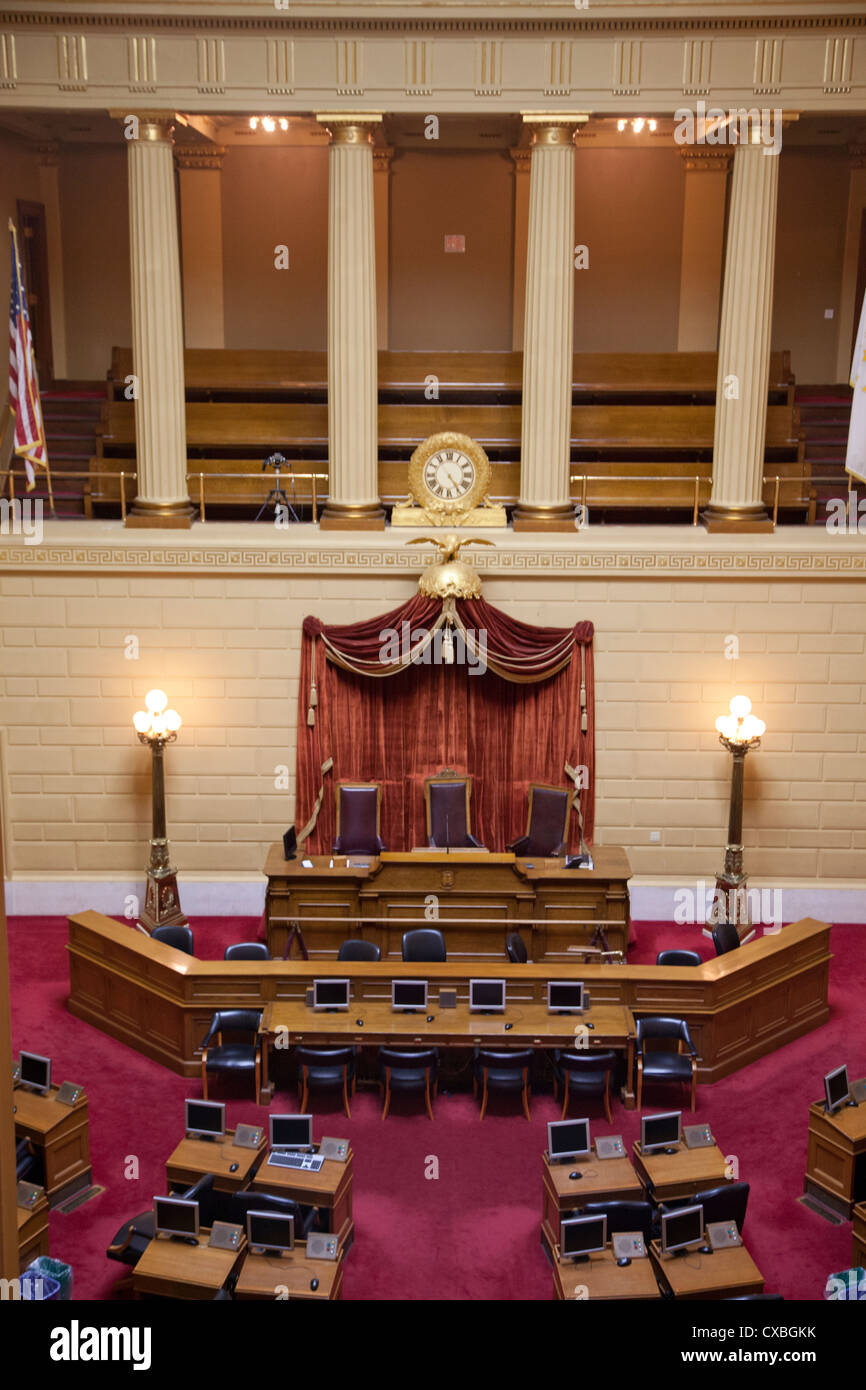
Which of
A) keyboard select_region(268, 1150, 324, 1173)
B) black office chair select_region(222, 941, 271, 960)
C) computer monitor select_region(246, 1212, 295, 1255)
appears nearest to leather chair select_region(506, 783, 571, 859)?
black office chair select_region(222, 941, 271, 960)

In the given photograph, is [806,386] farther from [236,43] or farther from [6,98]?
[6,98]

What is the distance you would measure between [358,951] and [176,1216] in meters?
4.19

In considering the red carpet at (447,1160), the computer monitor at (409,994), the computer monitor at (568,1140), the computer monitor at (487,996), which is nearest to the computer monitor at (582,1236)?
the red carpet at (447,1160)

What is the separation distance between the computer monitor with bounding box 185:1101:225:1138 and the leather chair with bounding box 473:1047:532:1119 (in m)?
2.31

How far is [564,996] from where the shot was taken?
11.2 m

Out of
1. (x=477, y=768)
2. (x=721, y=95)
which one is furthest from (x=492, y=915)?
(x=721, y=95)

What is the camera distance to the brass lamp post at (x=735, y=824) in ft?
44.4

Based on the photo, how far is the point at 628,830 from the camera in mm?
14383

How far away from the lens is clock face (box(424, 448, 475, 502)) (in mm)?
14086

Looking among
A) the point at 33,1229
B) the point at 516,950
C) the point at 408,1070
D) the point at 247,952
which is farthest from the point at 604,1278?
the point at 247,952

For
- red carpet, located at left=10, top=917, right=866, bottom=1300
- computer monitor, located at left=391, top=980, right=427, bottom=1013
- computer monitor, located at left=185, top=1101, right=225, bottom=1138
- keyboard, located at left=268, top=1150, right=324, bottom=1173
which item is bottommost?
red carpet, located at left=10, top=917, right=866, bottom=1300

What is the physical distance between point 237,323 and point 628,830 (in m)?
9.02

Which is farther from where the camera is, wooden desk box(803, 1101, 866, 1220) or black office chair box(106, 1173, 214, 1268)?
wooden desk box(803, 1101, 866, 1220)

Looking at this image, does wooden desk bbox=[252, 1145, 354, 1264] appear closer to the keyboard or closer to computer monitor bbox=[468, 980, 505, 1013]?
the keyboard
